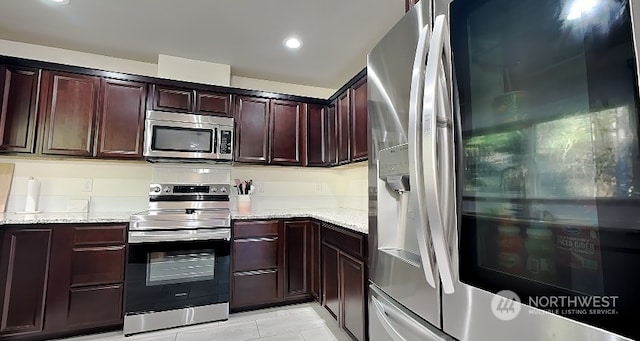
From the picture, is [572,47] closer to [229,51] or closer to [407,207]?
[407,207]

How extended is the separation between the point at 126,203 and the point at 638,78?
3.38 m

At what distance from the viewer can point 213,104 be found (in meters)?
2.88

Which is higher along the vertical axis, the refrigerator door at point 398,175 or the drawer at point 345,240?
the refrigerator door at point 398,175

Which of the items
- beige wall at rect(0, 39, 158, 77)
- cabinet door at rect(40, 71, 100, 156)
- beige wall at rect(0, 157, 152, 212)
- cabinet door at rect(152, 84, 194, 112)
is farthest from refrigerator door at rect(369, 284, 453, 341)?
beige wall at rect(0, 39, 158, 77)

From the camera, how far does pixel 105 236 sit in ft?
7.36

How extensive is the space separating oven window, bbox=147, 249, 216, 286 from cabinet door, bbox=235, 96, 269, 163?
999mm

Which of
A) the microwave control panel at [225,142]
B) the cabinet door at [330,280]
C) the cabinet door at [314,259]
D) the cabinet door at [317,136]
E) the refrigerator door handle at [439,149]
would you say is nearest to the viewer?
the refrigerator door handle at [439,149]

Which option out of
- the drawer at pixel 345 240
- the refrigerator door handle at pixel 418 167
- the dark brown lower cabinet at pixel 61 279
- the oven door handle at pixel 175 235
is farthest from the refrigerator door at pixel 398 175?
the dark brown lower cabinet at pixel 61 279

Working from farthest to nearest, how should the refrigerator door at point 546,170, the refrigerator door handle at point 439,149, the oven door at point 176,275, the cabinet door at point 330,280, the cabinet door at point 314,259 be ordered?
the cabinet door at point 314,259, the oven door at point 176,275, the cabinet door at point 330,280, the refrigerator door handle at point 439,149, the refrigerator door at point 546,170

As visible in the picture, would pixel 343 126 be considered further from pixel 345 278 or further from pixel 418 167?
pixel 418 167

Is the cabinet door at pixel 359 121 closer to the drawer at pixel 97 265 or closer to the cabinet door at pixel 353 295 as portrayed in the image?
Result: the cabinet door at pixel 353 295

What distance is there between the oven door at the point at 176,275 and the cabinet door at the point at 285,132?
1077 millimetres

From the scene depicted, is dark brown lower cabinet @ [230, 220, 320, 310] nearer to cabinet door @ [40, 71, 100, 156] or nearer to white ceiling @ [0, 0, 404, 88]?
cabinet door @ [40, 71, 100, 156]

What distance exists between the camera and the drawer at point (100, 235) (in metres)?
2.19
